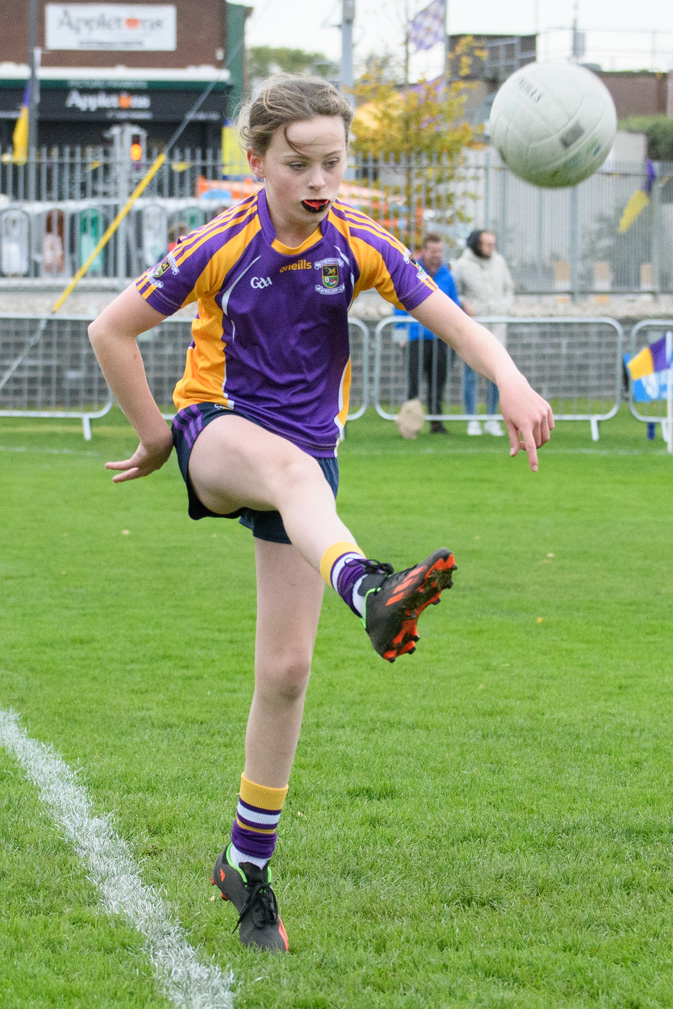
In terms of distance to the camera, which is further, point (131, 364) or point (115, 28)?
point (115, 28)

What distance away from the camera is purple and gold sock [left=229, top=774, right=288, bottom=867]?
3361mm

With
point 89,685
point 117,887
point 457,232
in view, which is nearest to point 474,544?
point 89,685

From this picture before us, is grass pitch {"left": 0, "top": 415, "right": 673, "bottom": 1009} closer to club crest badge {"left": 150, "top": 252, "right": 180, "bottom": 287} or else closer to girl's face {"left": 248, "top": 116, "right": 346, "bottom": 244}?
club crest badge {"left": 150, "top": 252, "right": 180, "bottom": 287}

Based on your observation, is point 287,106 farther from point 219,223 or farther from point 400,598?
point 400,598

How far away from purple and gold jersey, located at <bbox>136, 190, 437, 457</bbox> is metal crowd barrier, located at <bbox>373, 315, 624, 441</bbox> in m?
11.4

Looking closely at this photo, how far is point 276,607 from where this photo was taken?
10.6 feet

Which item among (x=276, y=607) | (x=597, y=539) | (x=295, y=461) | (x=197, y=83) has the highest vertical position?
(x=197, y=83)

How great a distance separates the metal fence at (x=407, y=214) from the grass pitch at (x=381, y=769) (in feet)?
31.6

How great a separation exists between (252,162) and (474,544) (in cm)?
598

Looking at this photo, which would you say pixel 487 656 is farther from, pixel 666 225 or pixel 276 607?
pixel 666 225

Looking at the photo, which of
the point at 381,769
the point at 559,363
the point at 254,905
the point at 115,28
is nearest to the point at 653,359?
the point at 559,363

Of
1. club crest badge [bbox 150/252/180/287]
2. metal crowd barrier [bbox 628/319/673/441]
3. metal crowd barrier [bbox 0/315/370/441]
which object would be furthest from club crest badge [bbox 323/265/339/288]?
metal crowd barrier [bbox 628/319/673/441]

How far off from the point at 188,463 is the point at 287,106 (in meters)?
0.88

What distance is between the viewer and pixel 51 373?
1519cm
